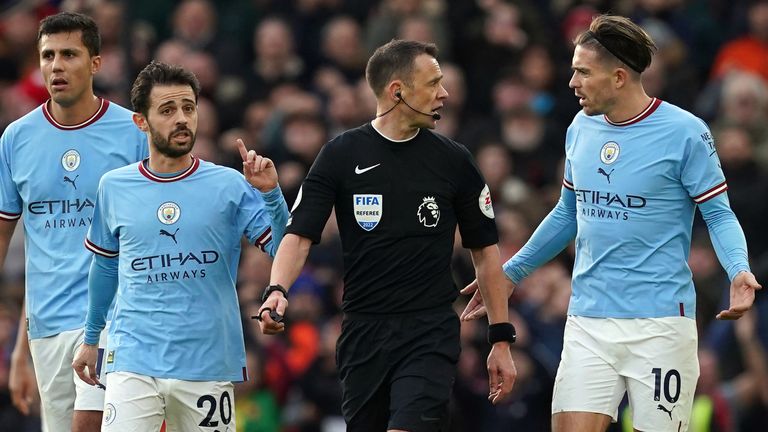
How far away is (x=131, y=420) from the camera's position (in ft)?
28.8

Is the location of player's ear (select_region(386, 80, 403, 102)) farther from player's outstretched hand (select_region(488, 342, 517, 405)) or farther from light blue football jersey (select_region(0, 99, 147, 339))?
light blue football jersey (select_region(0, 99, 147, 339))

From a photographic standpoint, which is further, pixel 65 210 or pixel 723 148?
pixel 723 148

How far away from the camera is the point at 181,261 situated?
893cm

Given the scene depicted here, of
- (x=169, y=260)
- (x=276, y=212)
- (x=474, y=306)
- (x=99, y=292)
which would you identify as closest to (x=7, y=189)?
(x=99, y=292)

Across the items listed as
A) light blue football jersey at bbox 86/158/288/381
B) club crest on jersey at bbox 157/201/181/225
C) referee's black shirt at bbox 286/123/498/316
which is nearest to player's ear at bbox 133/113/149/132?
light blue football jersey at bbox 86/158/288/381

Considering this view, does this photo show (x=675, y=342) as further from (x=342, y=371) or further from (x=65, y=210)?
(x=65, y=210)

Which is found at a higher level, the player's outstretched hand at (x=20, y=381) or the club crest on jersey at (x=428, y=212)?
the club crest on jersey at (x=428, y=212)

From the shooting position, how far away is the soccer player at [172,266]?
887 cm

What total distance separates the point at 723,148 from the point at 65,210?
7245mm

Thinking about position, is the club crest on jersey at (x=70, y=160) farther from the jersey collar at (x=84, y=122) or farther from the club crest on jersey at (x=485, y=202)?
the club crest on jersey at (x=485, y=202)

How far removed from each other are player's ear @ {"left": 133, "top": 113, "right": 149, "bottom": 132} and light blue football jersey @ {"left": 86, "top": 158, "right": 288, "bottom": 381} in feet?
0.83

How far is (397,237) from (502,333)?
0.81m

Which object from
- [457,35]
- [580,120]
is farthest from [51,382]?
[457,35]

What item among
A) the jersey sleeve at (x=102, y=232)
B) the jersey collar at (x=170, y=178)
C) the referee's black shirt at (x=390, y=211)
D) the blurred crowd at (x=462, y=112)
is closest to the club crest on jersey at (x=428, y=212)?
the referee's black shirt at (x=390, y=211)
